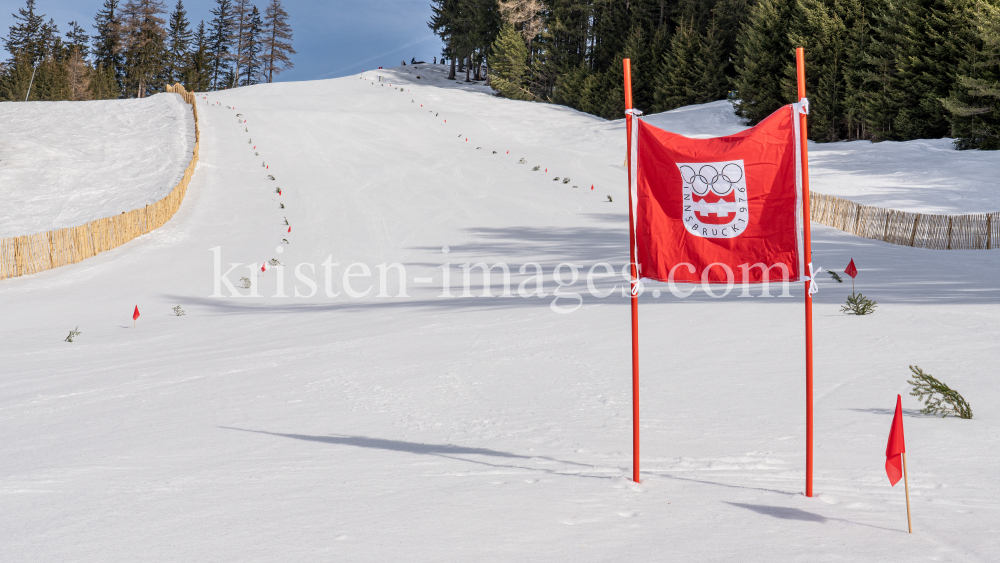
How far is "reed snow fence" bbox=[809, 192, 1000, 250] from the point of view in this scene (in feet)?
58.3

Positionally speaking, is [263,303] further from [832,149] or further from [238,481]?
[832,149]

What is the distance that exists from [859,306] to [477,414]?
22.1ft

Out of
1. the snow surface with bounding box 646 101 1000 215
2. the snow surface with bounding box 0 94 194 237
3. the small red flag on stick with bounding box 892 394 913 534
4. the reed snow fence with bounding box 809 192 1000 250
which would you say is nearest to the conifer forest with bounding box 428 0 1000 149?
the snow surface with bounding box 646 101 1000 215

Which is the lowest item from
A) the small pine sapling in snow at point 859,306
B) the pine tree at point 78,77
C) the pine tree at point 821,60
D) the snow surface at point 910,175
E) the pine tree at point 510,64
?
the small pine sapling in snow at point 859,306

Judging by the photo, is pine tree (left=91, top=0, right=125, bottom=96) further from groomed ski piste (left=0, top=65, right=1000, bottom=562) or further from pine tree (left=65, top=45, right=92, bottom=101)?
groomed ski piste (left=0, top=65, right=1000, bottom=562)

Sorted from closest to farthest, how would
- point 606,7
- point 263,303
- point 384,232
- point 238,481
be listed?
1. point 238,481
2. point 263,303
3. point 384,232
4. point 606,7

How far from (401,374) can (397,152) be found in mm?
29368

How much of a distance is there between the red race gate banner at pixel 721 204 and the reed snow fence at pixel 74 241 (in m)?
18.4

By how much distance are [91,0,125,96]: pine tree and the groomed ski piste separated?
240 ft

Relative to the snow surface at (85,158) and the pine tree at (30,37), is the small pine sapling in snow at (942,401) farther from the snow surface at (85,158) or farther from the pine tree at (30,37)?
the pine tree at (30,37)

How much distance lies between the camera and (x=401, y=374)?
834 cm

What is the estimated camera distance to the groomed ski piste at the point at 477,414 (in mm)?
3924

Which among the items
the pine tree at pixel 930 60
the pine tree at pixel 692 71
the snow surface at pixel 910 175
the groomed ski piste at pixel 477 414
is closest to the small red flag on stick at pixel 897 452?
the groomed ski piste at pixel 477 414

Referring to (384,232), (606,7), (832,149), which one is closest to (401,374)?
(384,232)
